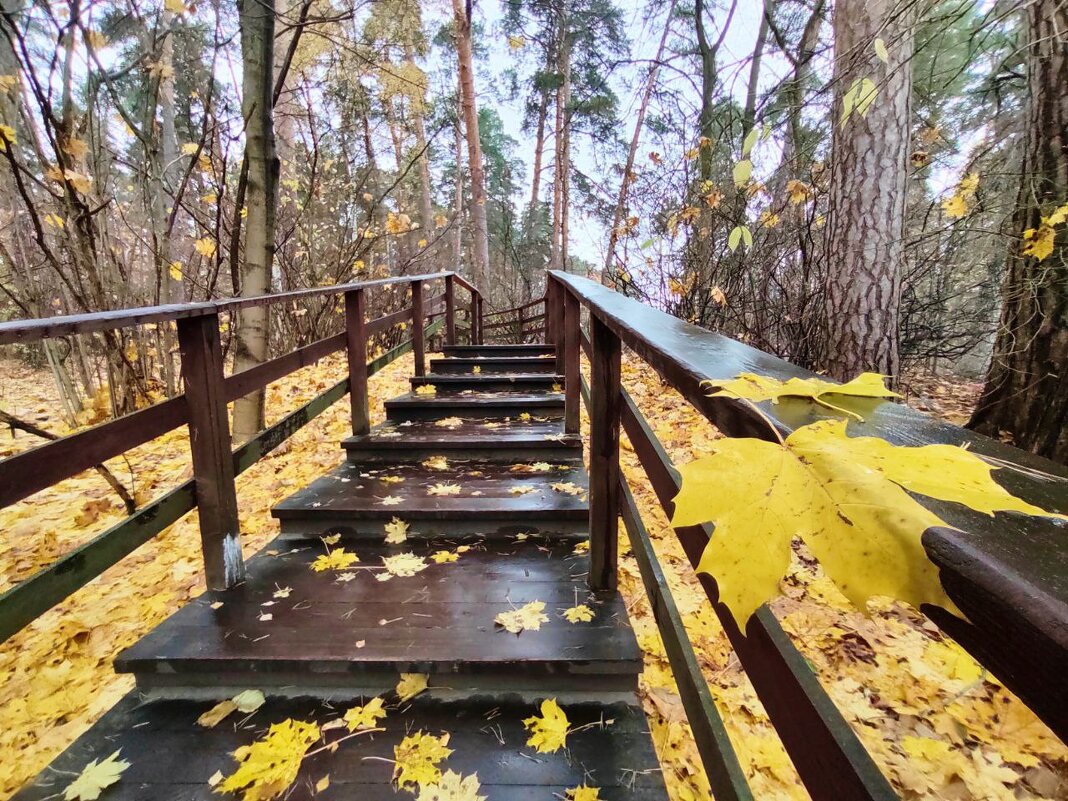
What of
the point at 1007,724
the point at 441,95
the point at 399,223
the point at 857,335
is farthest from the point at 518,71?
the point at 1007,724

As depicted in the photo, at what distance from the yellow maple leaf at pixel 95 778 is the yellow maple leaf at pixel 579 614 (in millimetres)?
1322

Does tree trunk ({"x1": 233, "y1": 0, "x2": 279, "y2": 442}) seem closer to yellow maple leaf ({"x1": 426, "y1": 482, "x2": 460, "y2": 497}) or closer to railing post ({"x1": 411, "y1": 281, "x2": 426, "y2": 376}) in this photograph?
railing post ({"x1": 411, "y1": 281, "x2": 426, "y2": 376})

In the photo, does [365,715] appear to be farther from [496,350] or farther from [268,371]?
[496,350]

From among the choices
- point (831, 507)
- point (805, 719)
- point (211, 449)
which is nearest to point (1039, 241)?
point (805, 719)

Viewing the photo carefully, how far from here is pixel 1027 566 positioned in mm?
320

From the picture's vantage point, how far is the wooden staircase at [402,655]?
1.38 metres

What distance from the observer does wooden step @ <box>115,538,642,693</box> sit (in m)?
1.63

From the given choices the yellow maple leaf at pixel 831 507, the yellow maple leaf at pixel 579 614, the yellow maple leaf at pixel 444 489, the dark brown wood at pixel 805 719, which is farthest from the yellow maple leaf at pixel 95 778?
the yellow maple leaf at pixel 831 507

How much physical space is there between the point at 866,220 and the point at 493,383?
2880 millimetres

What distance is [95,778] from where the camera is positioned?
1.35 m

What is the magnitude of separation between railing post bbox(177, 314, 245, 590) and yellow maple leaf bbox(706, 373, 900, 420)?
74.0 inches

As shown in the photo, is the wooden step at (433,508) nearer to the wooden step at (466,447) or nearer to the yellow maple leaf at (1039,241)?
the wooden step at (466,447)

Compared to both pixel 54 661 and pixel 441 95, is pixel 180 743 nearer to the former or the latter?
pixel 54 661

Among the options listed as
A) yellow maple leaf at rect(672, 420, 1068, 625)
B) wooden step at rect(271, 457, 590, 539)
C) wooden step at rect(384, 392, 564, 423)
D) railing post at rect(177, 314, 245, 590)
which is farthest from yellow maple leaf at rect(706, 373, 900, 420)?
wooden step at rect(384, 392, 564, 423)
